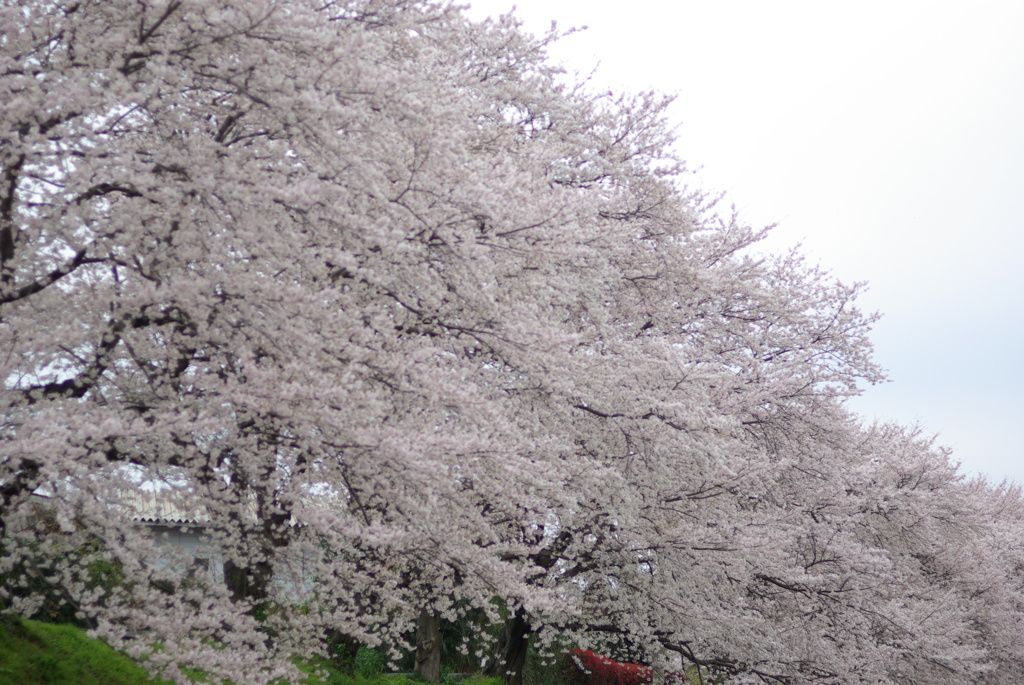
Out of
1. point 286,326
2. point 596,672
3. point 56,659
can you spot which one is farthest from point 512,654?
point 286,326

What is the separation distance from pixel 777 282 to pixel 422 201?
10.6 m

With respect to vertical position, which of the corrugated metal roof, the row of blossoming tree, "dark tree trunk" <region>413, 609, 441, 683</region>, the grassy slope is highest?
the row of blossoming tree

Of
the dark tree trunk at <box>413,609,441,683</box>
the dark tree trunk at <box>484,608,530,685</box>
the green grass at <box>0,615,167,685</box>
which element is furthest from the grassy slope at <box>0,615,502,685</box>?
the dark tree trunk at <box>484,608,530,685</box>

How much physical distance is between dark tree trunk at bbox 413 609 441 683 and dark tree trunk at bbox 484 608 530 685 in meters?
0.97

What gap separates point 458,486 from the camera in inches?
345

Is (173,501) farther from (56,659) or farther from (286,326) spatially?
(56,659)

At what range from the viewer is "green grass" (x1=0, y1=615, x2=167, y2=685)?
7.81 meters

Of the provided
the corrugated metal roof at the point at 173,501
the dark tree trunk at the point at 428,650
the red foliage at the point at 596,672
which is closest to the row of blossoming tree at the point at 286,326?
the corrugated metal roof at the point at 173,501

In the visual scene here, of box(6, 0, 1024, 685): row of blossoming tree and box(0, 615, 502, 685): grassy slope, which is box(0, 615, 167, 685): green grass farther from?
box(6, 0, 1024, 685): row of blossoming tree

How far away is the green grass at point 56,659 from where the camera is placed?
25.6 ft

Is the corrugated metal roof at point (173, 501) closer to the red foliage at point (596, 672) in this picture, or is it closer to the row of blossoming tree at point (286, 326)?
the row of blossoming tree at point (286, 326)

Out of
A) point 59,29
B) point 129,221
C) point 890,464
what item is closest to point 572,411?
point 129,221

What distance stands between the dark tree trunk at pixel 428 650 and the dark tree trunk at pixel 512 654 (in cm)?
97

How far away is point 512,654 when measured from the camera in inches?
576
